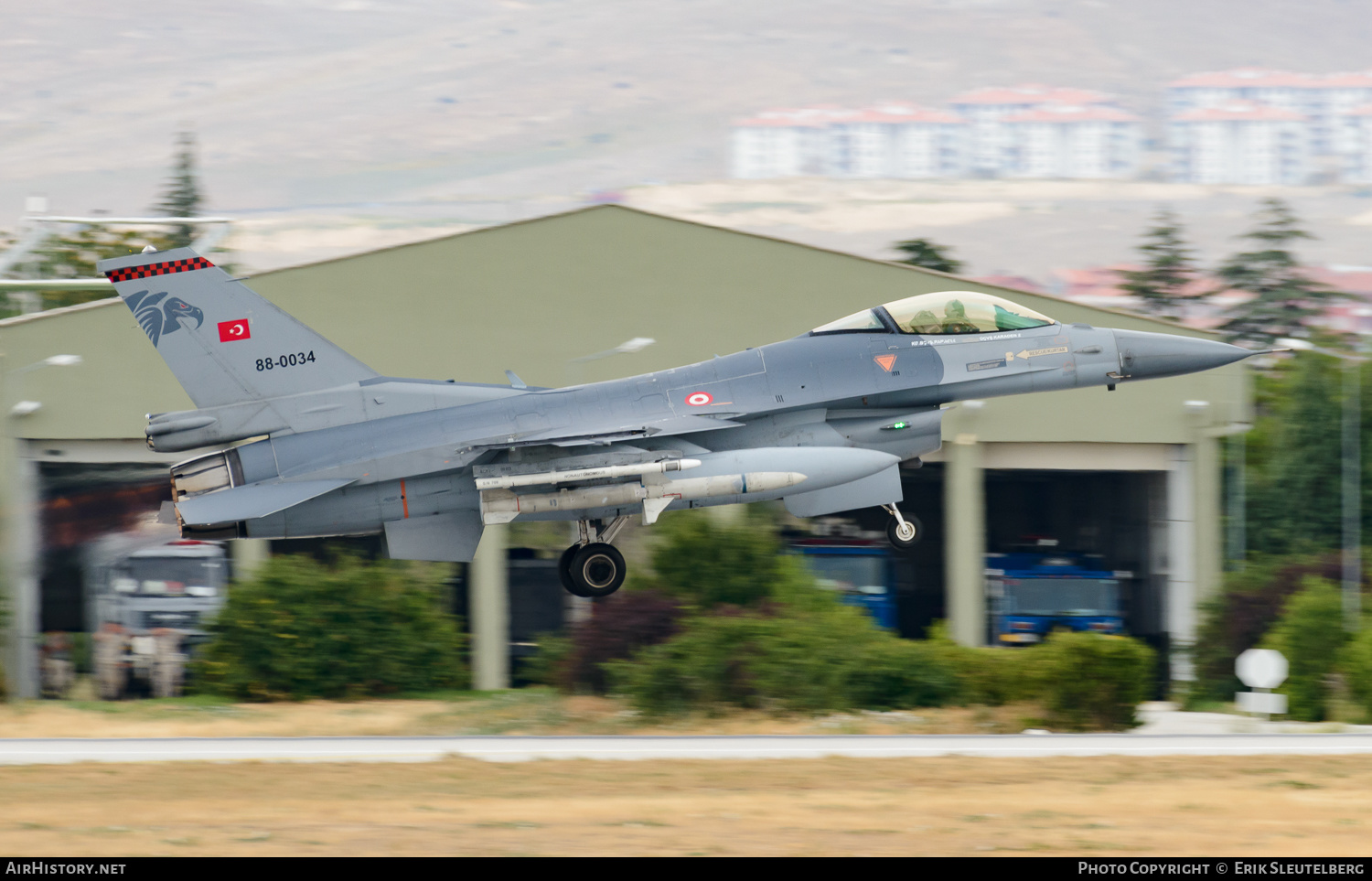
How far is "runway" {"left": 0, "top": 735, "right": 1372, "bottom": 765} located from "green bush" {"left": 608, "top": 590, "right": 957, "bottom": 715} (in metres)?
4.61

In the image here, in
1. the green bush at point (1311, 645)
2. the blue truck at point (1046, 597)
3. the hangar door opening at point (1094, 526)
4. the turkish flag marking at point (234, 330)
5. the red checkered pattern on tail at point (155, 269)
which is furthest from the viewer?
the hangar door opening at point (1094, 526)

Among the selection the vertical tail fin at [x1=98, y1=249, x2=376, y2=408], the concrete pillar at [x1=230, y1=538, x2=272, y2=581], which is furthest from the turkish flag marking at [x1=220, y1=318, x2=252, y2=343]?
the concrete pillar at [x1=230, y1=538, x2=272, y2=581]

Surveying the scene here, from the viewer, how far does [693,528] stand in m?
28.9

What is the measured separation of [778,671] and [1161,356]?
854 cm

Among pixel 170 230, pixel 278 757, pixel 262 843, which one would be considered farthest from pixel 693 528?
pixel 170 230

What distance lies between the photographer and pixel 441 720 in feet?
83.9

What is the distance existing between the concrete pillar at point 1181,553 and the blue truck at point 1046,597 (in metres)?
1.57

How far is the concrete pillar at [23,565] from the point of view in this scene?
98.8 ft

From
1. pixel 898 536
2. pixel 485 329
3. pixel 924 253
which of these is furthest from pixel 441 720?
pixel 924 253

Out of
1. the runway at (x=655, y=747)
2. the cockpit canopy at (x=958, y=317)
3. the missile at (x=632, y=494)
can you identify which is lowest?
the runway at (x=655, y=747)

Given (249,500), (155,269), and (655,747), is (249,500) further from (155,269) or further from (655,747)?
(655,747)

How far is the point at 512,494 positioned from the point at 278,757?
14.1 feet

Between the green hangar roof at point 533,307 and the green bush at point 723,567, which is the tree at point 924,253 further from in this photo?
the green bush at point 723,567

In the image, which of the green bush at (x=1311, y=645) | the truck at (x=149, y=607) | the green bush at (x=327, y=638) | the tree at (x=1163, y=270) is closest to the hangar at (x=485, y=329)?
the truck at (x=149, y=607)
